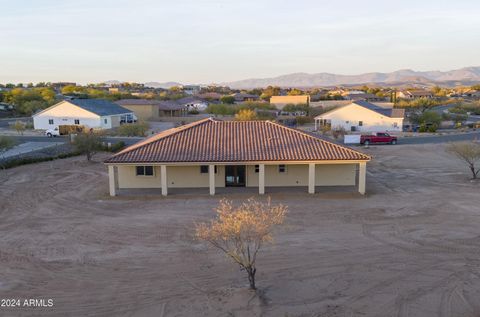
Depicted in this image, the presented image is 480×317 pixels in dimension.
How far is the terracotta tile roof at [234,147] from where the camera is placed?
25547 millimetres

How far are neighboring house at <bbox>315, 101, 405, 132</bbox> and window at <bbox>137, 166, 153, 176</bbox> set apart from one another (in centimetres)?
3994

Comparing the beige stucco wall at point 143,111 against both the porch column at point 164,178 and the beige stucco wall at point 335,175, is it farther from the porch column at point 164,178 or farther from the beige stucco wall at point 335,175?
the beige stucco wall at point 335,175

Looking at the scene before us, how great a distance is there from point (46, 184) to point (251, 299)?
21.1 meters

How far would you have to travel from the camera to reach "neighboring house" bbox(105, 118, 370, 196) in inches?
1003

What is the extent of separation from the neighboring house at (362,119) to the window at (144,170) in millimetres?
39944

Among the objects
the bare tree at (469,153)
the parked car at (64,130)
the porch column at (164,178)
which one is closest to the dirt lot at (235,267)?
the porch column at (164,178)

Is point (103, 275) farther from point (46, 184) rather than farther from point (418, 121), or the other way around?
point (418, 121)

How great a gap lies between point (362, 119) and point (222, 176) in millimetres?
41509

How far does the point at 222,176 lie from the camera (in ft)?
90.2

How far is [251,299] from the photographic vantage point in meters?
12.6

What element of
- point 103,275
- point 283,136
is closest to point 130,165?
point 283,136

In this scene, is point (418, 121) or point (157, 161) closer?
point (157, 161)

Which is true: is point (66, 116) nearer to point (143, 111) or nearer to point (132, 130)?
point (132, 130)

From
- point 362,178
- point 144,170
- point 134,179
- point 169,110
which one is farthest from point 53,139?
point 362,178
